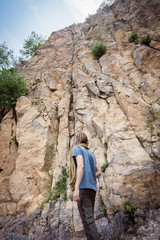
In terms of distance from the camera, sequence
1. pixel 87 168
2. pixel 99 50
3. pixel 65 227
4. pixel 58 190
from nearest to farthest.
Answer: pixel 87 168 < pixel 65 227 < pixel 58 190 < pixel 99 50

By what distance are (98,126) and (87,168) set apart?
4.41 meters

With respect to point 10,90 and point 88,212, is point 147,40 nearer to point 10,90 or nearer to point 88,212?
point 10,90

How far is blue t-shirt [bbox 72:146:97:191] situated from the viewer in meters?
2.95

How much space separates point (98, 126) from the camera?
7406 millimetres

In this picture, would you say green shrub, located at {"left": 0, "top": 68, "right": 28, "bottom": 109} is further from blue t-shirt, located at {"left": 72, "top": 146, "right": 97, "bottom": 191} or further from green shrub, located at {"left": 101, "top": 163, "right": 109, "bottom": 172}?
blue t-shirt, located at {"left": 72, "top": 146, "right": 97, "bottom": 191}

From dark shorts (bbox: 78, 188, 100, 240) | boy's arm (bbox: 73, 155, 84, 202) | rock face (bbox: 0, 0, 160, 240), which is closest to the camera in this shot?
dark shorts (bbox: 78, 188, 100, 240)

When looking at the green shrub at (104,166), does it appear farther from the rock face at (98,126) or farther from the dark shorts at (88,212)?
the dark shorts at (88,212)

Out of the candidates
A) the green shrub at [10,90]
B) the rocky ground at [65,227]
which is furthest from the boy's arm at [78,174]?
the green shrub at [10,90]

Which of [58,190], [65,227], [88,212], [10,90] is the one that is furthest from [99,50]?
[65,227]

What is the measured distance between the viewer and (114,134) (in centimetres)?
631

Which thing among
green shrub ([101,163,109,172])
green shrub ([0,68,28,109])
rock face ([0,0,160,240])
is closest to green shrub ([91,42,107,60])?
rock face ([0,0,160,240])

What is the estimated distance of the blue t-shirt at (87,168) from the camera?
9.69 ft

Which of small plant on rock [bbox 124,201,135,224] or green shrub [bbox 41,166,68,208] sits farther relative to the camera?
green shrub [bbox 41,166,68,208]

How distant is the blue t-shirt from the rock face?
2.03 metres
